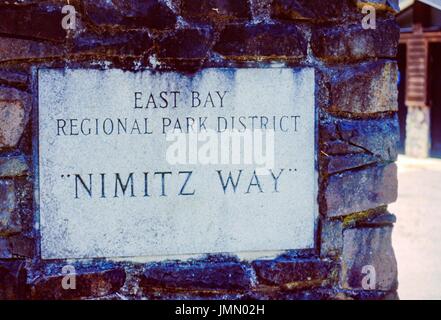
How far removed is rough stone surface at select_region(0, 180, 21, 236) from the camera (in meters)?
1.96

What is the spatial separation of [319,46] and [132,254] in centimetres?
96

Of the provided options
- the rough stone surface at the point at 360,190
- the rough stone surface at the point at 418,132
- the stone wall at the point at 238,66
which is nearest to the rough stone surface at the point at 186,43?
the stone wall at the point at 238,66

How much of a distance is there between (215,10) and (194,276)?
35.4 inches

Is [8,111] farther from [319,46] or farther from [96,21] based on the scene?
[319,46]

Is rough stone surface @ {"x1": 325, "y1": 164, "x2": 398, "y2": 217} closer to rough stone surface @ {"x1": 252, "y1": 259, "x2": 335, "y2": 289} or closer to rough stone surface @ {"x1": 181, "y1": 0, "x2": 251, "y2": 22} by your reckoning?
rough stone surface @ {"x1": 252, "y1": 259, "x2": 335, "y2": 289}

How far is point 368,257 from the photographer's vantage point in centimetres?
221

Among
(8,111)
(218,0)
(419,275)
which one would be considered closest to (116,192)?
(8,111)

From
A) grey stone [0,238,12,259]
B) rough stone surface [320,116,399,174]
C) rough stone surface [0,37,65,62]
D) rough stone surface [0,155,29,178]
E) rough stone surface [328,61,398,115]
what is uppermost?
rough stone surface [0,37,65,62]

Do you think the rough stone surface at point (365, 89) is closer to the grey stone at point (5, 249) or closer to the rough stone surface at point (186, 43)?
the rough stone surface at point (186, 43)

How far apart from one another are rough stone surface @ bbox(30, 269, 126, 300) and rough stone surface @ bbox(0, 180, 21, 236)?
0.19m

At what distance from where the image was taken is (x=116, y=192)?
6.68ft

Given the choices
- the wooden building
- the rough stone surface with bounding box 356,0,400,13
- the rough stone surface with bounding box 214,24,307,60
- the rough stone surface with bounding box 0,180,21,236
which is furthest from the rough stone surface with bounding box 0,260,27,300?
the wooden building

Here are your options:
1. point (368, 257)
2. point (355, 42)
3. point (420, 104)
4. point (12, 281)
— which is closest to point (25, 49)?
point (12, 281)

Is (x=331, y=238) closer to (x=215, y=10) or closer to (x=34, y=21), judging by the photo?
(x=215, y=10)
